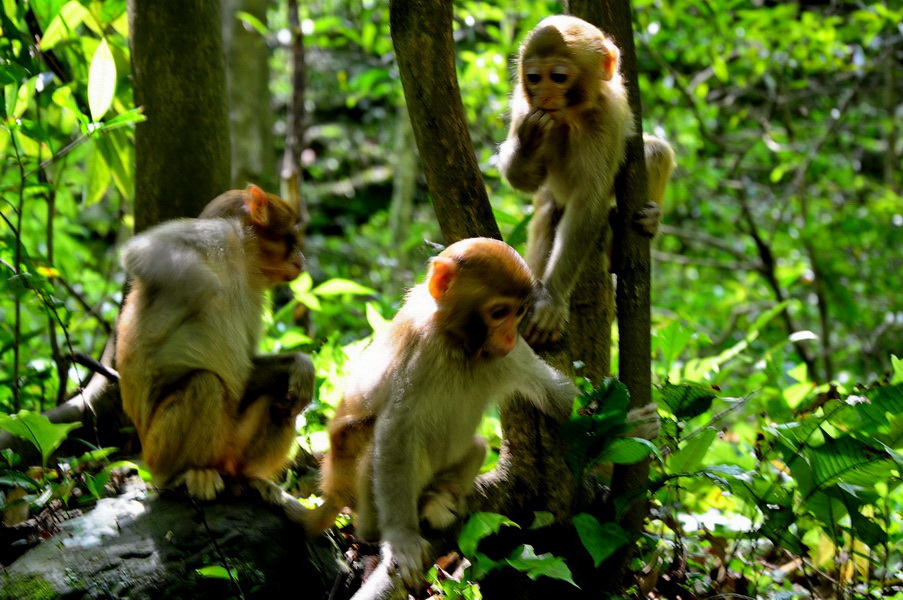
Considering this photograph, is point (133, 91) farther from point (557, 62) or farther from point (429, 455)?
point (429, 455)

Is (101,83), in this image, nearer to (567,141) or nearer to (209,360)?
(209,360)

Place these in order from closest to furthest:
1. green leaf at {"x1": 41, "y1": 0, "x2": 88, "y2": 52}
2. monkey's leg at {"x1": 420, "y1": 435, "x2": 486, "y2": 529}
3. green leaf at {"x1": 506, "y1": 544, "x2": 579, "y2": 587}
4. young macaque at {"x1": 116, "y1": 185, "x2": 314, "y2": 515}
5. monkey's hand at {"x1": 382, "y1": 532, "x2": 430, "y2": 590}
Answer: green leaf at {"x1": 506, "y1": 544, "x2": 579, "y2": 587} → monkey's hand at {"x1": 382, "y1": 532, "x2": 430, "y2": 590} → monkey's leg at {"x1": 420, "y1": 435, "x2": 486, "y2": 529} → young macaque at {"x1": 116, "y1": 185, "x2": 314, "y2": 515} → green leaf at {"x1": 41, "y1": 0, "x2": 88, "y2": 52}

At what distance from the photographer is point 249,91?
8.14 metres

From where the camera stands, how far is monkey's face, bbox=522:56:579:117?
4.04m

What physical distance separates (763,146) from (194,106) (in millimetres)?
8593

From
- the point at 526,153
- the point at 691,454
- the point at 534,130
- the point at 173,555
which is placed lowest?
the point at 173,555

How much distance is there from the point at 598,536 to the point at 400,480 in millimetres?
828

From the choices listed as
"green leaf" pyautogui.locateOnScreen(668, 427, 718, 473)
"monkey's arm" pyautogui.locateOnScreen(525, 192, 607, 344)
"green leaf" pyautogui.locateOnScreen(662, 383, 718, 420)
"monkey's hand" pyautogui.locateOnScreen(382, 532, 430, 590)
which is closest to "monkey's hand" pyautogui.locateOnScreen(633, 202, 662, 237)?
"monkey's arm" pyautogui.locateOnScreen(525, 192, 607, 344)

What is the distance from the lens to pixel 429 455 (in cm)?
349

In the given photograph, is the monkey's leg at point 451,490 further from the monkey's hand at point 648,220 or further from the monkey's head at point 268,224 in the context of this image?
the monkey's head at point 268,224

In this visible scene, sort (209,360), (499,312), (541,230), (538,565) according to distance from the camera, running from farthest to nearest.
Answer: (541,230) → (209,360) → (499,312) → (538,565)

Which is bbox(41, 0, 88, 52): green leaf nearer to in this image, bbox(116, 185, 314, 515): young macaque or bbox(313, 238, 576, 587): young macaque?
bbox(116, 185, 314, 515): young macaque

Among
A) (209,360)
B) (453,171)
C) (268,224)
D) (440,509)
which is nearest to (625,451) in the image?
(440,509)

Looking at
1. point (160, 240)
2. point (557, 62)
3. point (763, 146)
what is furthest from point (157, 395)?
point (763, 146)
